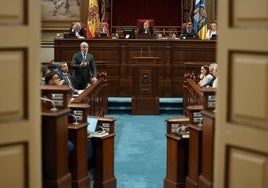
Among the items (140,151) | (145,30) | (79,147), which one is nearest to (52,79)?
(140,151)

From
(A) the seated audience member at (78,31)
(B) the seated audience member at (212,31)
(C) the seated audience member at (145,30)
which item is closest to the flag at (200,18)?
(B) the seated audience member at (212,31)

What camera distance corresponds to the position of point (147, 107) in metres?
10.4

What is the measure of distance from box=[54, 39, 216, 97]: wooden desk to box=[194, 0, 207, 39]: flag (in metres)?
1.72

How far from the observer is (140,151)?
7.56 metres

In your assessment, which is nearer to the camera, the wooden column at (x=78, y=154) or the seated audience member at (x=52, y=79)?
the wooden column at (x=78, y=154)

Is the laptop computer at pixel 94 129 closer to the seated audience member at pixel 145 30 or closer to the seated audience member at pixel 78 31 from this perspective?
the seated audience member at pixel 78 31

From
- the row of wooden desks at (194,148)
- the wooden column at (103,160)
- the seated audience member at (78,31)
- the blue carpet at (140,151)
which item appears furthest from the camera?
the seated audience member at (78,31)

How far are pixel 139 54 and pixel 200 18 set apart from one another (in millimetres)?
2568

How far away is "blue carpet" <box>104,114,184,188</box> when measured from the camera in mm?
6147

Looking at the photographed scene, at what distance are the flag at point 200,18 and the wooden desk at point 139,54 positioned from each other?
1.72 meters

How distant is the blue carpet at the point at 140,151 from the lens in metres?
6.15

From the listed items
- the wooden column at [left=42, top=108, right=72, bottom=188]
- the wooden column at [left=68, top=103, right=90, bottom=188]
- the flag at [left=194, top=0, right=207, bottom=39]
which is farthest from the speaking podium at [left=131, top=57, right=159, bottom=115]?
the wooden column at [left=42, top=108, right=72, bottom=188]

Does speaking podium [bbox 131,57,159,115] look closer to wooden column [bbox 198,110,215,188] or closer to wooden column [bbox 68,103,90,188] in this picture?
wooden column [bbox 68,103,90,188]

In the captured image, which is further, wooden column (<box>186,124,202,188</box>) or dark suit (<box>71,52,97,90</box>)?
dark suit (<box>71,52,97,90</box>)
